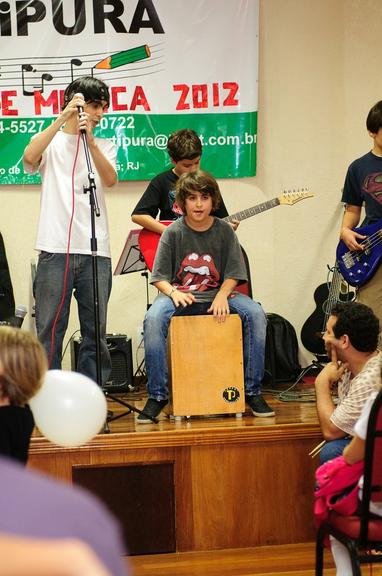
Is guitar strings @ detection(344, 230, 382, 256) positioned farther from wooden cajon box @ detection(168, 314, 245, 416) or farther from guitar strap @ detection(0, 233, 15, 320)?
guitar strap @ detection(0, 233, 15, 320)

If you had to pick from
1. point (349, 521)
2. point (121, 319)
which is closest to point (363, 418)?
point (349, 521)

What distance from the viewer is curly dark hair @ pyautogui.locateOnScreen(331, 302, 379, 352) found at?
291cm

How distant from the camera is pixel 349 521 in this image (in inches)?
94.7

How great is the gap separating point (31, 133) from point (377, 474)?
3.87m

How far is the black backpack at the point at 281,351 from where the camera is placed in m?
5.30

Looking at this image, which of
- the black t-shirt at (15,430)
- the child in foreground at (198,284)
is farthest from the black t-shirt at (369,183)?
the black t-shirt at (15,430)

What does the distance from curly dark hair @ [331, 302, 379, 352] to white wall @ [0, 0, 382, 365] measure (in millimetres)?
2841

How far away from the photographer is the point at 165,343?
153 inches

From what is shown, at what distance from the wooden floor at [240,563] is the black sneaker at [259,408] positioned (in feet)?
1.94

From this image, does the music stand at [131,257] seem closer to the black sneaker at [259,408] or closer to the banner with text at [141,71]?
the black sneaker at [259,408]

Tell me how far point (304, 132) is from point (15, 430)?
426cm

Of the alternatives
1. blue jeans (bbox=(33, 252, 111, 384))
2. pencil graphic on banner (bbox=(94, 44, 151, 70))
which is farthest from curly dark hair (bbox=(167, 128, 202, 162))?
pencil graphic on banner (bbox=(94, 44, 151, 70))

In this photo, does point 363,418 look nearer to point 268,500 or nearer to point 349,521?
point 349,521

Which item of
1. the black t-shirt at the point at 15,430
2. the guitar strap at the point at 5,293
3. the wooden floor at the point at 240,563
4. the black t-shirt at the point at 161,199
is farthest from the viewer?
the guitar strap at the point at 5,293
